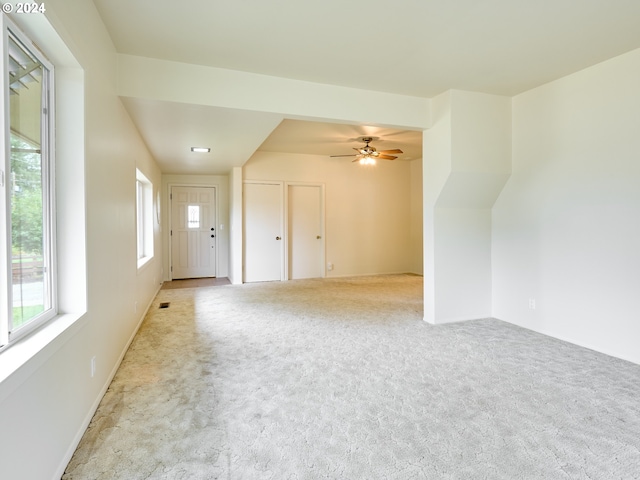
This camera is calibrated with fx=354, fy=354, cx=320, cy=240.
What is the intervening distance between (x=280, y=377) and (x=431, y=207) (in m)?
2.45

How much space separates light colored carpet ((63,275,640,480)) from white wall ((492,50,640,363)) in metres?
0.32

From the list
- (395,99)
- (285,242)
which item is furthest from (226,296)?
(395,99)

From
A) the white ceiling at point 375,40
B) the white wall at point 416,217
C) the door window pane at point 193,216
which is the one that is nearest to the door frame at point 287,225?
the door window pane at point 193,216

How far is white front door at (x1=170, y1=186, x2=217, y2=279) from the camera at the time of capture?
7.20 meters

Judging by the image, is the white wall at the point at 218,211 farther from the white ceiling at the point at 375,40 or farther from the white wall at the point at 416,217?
the white wall at the point at 416,217

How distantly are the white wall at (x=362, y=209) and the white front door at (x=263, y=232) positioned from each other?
0.41m

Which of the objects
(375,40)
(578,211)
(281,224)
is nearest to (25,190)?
(375,40)

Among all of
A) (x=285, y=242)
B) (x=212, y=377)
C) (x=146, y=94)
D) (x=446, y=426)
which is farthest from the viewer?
(x=285, y=242)

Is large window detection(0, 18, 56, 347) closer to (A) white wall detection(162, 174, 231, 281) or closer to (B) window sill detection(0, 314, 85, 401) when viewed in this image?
(B) window sill detection(0, 314, 85, 401)

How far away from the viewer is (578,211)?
3252 millimetres

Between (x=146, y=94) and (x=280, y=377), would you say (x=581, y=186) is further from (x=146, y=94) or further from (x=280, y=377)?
(x=146, y=94)

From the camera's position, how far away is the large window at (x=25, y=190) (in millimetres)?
1348

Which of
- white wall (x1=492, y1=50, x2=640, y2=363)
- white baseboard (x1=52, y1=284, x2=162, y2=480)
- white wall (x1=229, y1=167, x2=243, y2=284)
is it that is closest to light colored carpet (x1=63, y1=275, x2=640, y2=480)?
white baseboard (x1=52, y1=284, x2=162, y2=480)

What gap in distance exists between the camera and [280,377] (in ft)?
8.44
